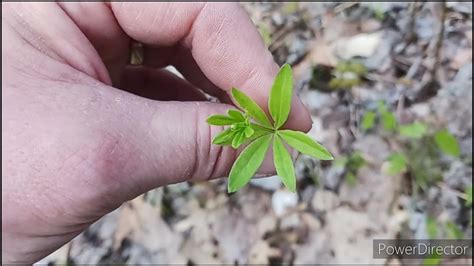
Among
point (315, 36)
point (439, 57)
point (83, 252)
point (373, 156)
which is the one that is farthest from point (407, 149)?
point (83, 252)

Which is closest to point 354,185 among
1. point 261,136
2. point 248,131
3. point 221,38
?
point 221,38

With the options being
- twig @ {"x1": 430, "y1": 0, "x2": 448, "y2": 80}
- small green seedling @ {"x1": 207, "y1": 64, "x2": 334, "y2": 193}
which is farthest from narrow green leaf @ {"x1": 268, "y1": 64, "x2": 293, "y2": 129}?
twig @ {"x1": 430, "y1": 0, "x2": 448, "y2": 80}

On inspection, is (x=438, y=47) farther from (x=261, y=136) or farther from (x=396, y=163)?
(x=261, y=136)

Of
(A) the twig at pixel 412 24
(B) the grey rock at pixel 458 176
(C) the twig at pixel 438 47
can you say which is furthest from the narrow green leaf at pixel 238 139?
(A) the twig at pixel 412 24

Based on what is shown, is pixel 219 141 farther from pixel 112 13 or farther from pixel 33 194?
pixel 112 13

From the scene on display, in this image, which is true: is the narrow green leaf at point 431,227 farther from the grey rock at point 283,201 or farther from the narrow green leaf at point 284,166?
the narrow green leaf at point 284,166
